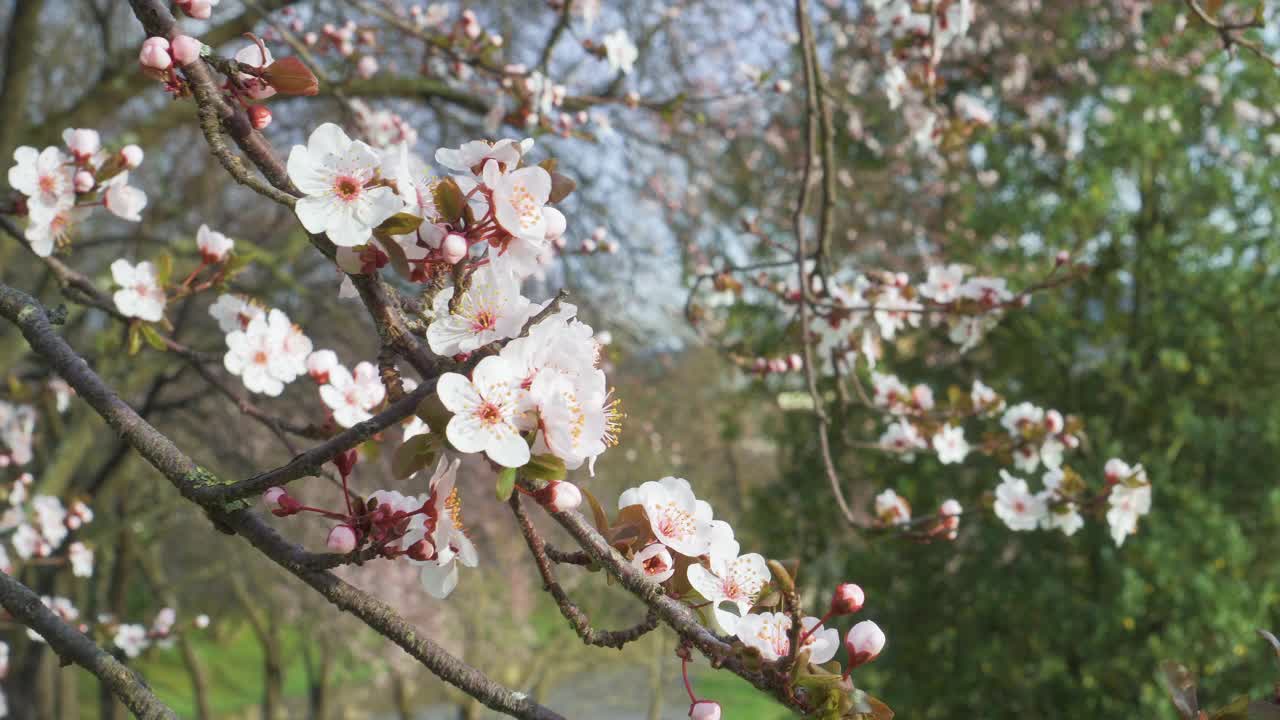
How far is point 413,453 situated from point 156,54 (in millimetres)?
413

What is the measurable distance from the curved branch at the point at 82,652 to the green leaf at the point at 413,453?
27cm

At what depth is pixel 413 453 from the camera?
77 cm

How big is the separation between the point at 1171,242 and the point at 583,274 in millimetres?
3219

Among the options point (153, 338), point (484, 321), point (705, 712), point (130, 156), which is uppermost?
point (130, 156)

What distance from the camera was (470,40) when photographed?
254cm

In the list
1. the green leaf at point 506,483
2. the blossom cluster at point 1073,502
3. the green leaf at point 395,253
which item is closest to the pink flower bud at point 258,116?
the green leaf at point 395,253

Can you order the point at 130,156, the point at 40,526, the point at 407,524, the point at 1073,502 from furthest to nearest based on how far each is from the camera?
1. the point at 40,526
2. the point at 1073,502
3. the point at 130,156
4. the point at 407,524

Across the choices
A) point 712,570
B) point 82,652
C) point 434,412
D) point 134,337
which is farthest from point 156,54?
point 134,337

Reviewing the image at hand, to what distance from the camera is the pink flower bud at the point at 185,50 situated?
2.70ft

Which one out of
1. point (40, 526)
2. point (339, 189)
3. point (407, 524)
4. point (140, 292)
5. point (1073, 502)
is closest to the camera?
point (339, 189)

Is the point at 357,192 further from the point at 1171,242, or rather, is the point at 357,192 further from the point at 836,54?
the point at 836,54

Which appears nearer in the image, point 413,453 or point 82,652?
point 413,453

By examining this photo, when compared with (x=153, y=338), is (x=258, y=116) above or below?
below

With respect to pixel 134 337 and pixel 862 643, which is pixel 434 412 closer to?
pixel 862 643
